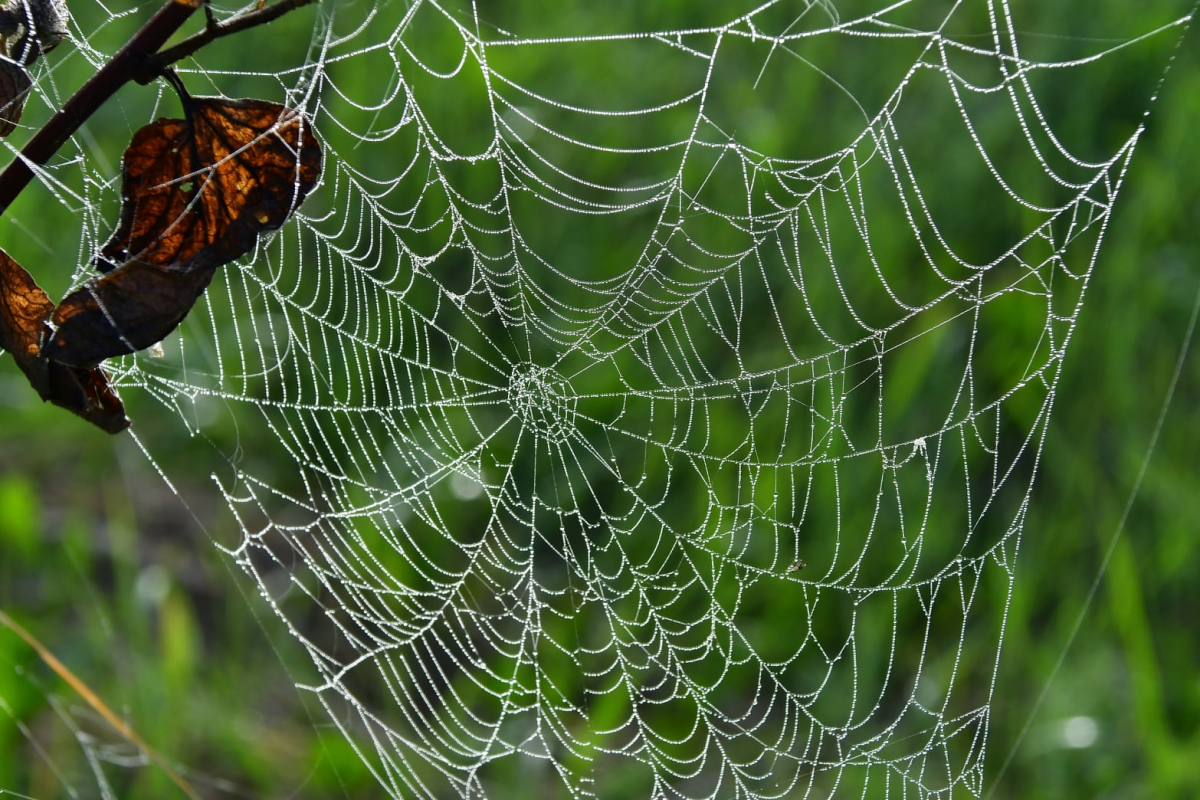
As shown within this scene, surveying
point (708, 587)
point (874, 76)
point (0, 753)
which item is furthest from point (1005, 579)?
point (0, 753)

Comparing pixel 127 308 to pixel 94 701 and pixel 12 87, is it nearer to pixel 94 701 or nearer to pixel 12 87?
pixel 12 87

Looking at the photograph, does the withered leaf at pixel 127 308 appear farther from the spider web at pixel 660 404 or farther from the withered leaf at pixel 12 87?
the spider web at pixel 660 404

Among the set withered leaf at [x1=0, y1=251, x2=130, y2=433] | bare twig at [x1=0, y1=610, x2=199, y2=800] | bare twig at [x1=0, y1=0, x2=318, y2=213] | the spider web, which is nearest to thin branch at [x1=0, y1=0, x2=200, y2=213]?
bare twig at [x1=0, y1=0, x2=318, y2=213]

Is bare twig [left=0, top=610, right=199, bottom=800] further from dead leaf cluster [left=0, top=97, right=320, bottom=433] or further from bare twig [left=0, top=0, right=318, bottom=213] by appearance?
bare twig [left=0, top=0, right=318, bottom=213]

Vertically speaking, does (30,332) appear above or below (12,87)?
below

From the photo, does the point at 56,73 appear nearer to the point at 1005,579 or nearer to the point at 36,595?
the point at 36,595

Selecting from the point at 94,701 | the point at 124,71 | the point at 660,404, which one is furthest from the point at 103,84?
the point at 660,404

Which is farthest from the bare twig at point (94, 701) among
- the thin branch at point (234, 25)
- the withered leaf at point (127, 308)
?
the thin branch at point (234, 25)
